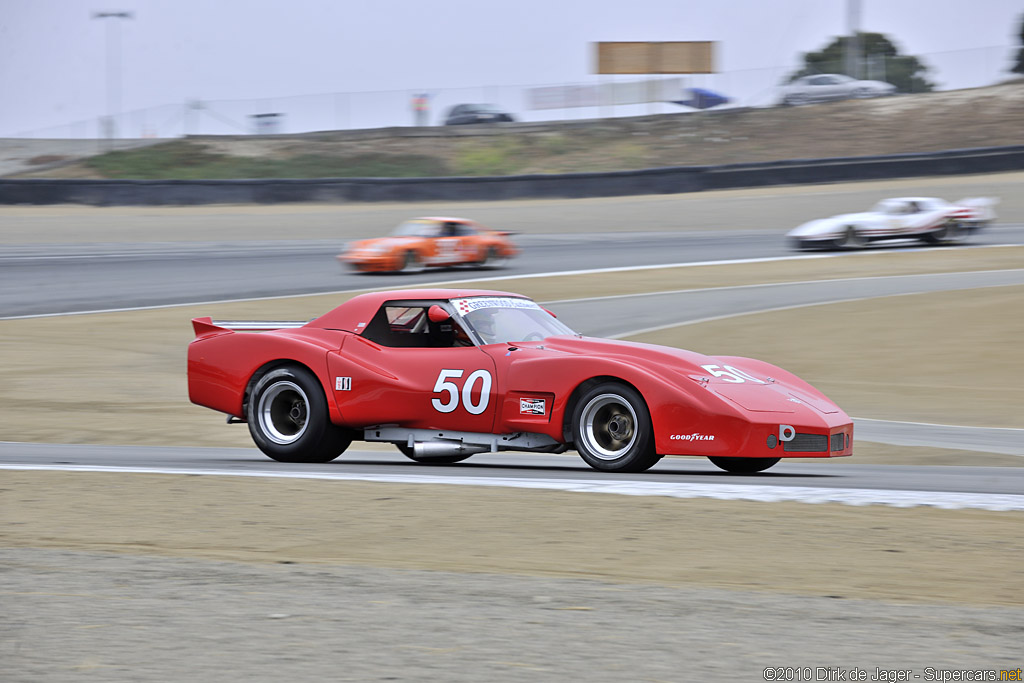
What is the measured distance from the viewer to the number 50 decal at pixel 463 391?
27.5 feet

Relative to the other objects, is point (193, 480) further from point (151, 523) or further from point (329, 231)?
point (329, 231)

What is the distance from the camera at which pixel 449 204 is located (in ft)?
124

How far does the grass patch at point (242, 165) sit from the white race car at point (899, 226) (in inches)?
861

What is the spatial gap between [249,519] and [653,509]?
7.04 ft

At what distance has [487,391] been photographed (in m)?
8.35

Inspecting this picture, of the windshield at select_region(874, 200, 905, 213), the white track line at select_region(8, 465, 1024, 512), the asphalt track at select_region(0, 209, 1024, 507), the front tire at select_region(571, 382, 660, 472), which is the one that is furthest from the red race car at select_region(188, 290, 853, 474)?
the windshield at select_region(874, 200, 905, 213)

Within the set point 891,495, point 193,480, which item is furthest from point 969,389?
point 193,480

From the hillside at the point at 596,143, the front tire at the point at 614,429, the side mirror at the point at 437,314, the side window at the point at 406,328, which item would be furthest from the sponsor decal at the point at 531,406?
the hillside at the point at 596,143

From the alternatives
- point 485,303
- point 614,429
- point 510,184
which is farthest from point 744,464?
point 510,184

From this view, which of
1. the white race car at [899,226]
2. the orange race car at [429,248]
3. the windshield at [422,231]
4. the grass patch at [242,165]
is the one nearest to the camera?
the orange race car at [429,248]

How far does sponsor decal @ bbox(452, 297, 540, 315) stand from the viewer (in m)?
8.84

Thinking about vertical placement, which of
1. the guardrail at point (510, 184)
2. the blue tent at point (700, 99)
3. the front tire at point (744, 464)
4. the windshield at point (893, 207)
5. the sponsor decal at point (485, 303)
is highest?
the blue tent at point (700, 99)

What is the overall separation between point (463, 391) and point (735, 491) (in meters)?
2.12

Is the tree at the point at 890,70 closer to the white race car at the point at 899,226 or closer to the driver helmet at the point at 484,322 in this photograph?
the white race car at the point at 899,226
